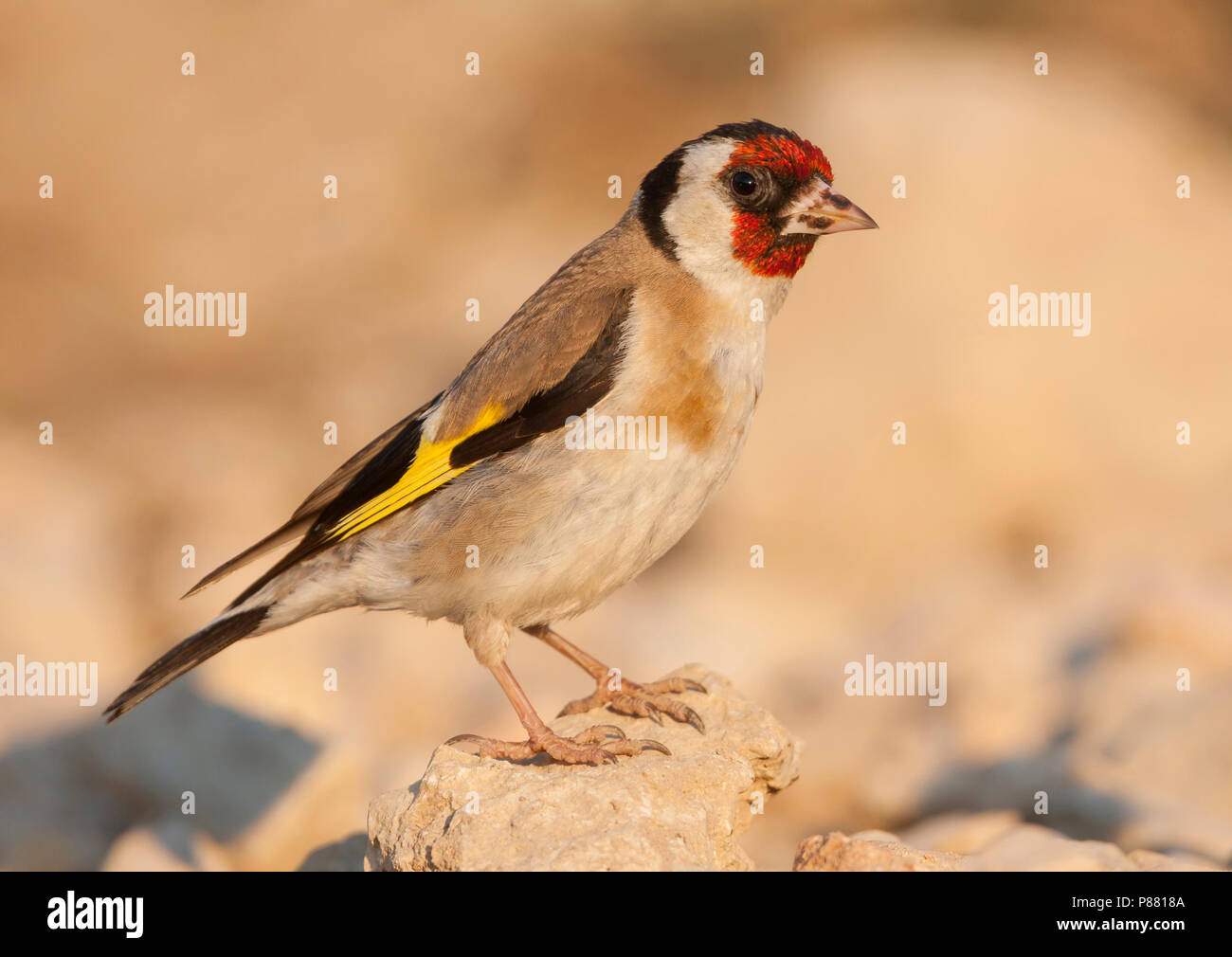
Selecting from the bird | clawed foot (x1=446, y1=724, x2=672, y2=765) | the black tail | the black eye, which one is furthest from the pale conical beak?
the black tail

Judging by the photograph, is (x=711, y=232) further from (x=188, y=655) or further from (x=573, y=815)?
(x=188, y=655)

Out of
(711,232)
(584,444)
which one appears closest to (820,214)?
(711,232)

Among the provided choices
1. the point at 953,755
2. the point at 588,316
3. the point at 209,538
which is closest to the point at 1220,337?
the point at 953,755

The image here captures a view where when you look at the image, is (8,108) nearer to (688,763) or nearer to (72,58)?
(72,58)

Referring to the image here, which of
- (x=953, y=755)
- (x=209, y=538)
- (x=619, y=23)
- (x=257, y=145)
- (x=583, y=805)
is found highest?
(x=619, y=23)

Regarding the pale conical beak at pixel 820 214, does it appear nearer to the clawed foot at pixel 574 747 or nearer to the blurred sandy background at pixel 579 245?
the clawed foot at pixel 574 747

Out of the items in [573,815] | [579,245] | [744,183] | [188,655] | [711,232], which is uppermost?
[579,245]

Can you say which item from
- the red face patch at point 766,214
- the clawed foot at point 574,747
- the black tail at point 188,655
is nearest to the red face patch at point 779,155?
the red face patch at point 766,214

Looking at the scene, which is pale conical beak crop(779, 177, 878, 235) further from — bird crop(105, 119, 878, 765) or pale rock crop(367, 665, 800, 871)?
pale rock crop(367, 665, 800, 871)
